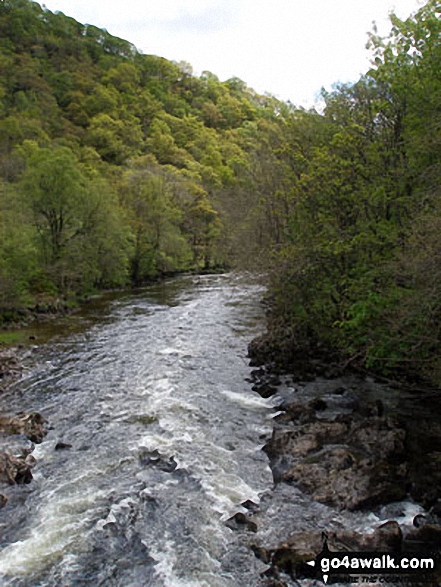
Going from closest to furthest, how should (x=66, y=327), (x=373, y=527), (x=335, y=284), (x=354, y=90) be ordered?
(x=373, y=527), (x=335, y=284), (x=354, y=90), (x=66, y=327)

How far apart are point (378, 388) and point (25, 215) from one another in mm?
29773

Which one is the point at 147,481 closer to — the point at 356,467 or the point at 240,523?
the point at 240,523

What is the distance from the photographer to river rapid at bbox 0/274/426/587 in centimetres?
832

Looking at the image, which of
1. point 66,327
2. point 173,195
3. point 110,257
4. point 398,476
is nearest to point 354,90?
point 398,476

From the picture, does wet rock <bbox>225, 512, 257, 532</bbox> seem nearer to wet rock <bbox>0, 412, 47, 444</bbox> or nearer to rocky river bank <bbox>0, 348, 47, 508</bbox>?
rocky river bank <bbox>0, 348, 47, 508</bbox>

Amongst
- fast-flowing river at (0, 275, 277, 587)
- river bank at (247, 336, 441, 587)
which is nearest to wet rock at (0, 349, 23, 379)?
fast-flowing river at (0, 275, 277, 587)

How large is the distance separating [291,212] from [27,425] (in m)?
15.0

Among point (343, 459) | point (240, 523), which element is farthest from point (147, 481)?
point (343, 459)

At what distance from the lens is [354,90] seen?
765 inches

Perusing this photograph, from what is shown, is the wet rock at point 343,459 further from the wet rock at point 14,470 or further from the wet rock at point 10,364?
the wet rock at point 10,364

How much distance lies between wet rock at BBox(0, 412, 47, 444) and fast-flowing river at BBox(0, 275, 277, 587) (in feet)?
1.09

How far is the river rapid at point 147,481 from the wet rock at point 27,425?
37cm

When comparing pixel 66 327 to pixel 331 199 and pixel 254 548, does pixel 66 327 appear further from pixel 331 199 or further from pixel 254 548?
pixel 254 548

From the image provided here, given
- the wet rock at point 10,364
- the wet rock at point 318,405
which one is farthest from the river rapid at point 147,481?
the wet rock at point 318,405
